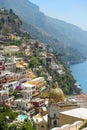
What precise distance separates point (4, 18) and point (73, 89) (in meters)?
16.4

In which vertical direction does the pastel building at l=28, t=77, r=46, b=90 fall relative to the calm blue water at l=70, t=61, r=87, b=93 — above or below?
above

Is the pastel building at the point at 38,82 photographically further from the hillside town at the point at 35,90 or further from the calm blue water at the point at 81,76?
the calm blue water at the point at 81,76

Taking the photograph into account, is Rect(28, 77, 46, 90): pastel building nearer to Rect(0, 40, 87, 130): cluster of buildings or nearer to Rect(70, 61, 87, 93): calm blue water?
Rect(0, 40, 87, 130): cluster of buildings

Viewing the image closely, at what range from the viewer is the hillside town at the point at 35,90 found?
19625 millimetres

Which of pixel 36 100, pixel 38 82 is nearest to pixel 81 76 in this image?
pixel 38 82

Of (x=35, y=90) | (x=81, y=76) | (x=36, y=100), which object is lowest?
(x=81, y=76)

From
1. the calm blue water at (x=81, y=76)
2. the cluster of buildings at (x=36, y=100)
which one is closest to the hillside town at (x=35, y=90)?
the cluster of buildings at (x=36, y=100)

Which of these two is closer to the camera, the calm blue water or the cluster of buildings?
the cluster of buildings

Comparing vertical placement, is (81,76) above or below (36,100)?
below

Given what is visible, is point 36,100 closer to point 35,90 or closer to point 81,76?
point 35,90

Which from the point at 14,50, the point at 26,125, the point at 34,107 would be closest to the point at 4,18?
the point at 14,50

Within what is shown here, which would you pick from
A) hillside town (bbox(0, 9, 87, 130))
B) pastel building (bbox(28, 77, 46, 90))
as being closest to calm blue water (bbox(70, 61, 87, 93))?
hillside town (bbox(0, 9, 87, 130))

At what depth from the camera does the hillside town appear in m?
19.6

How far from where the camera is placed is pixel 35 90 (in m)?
34.8
